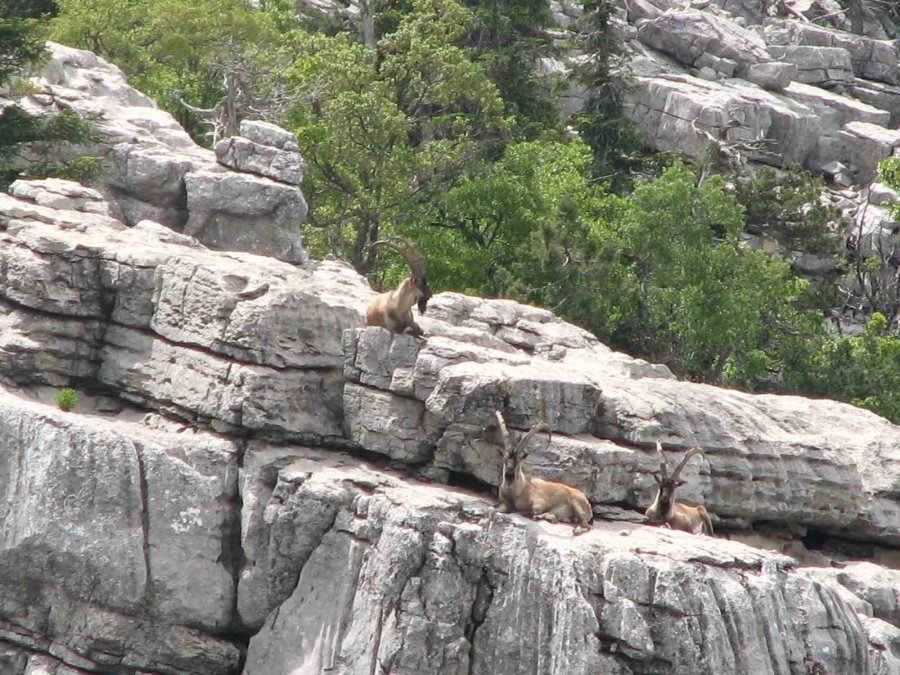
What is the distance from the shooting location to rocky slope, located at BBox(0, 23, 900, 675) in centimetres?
2023

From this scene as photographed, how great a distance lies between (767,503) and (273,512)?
7908 millimetres

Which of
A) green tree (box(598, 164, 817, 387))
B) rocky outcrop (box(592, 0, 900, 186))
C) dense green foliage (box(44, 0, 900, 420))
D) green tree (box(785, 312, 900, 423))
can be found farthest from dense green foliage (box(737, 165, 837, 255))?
green tree (box(785, 312, 900, 423))

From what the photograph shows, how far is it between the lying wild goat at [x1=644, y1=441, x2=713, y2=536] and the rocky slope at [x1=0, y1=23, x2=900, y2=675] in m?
0.41

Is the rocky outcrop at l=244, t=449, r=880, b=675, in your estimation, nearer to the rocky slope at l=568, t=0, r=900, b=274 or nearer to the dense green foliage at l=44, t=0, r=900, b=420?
the dense green foliage at l=44, t=0, r=900, b=420

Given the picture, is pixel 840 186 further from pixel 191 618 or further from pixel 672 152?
pixel 191 618

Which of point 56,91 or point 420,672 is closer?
point 420,672

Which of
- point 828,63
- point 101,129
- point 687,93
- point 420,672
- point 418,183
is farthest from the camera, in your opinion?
point 828,63

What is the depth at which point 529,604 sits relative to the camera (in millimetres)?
20141

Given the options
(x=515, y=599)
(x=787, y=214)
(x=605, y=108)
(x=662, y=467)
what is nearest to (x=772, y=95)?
(x=787, y=214)

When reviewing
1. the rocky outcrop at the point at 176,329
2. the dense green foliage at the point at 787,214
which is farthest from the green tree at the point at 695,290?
the rocky outcrop at the point at 176,329

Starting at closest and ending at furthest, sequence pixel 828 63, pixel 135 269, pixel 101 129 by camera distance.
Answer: pixel 135 269 → pixel 101 129 → pixel 828 63

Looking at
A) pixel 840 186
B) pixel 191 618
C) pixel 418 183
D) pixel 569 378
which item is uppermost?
pixel 569 378

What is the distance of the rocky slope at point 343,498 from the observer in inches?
797

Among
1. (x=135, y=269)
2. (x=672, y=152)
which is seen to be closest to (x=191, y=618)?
(x=135, y=269)
